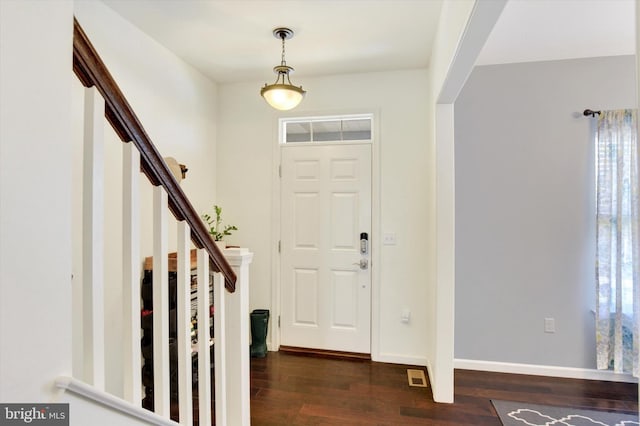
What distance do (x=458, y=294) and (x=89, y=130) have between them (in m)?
2.97

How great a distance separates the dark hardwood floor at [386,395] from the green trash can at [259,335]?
155mm

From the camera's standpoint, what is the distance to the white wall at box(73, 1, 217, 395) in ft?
6.88

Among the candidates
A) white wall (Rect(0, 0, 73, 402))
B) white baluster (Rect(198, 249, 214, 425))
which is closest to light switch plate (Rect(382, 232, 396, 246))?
white baluster (Rect(198, 249, 214, 425))

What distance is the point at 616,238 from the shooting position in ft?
8.62

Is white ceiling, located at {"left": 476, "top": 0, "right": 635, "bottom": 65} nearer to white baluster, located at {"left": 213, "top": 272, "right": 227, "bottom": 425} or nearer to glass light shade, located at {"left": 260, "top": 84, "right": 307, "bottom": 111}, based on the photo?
glass light shade, located at {"left": 260, "top": 84, "right": 307, "bottom": 111}

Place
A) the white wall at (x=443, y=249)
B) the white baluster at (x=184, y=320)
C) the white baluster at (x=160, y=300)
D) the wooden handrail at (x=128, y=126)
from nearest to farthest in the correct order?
the wooden handrail at (x=128, y=126)
the white baluster at (x=160, y=300)
the white baluster at (x=184, y=320)
the white wall at (x=443, y=249)

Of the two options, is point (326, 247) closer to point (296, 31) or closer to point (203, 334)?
point (296, 31)

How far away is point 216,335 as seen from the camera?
1.35 m

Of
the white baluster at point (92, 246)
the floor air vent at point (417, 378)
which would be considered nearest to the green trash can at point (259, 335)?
the floor air vent at point (417, 378)

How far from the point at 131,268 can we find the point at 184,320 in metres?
0.32

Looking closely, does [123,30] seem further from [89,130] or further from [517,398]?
[517,398]

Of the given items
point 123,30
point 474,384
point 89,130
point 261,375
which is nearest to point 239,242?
point 261,375

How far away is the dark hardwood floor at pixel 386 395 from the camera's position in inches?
88.4

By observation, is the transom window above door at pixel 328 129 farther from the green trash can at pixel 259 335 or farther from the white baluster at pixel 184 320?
the white baluster at pixel 184 320
